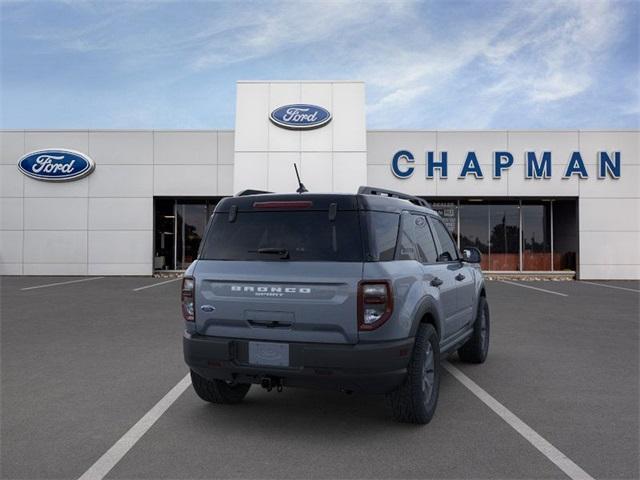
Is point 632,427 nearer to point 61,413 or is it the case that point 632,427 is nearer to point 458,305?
point 458,305

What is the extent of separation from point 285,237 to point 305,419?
155cm

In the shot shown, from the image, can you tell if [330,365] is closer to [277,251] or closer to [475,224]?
[277,251]

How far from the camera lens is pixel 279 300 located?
12.7 feet

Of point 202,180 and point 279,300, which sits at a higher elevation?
point 202,180

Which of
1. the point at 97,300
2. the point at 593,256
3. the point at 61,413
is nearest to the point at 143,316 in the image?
the point at 97,300

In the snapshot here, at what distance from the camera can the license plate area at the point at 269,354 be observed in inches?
150

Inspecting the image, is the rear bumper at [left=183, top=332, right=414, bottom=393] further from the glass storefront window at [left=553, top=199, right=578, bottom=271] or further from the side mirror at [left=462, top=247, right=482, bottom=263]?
the glass storefront window at [left=553, top=199, right=578, bottom=271]

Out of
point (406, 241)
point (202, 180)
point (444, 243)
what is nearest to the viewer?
point (406, 241)

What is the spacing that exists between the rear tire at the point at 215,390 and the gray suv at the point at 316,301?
37 mm

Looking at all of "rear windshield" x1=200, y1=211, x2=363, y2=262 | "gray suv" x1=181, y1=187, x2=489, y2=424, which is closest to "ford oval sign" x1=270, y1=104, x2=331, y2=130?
"gray suv" x1=181, y1=187, x2=489, y2=424

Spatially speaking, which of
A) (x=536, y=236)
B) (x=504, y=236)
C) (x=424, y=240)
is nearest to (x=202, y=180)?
(x=504, y=236)

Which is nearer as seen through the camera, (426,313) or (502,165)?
(426,313)

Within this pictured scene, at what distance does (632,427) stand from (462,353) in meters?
2.40

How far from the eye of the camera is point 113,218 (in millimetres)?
20672
